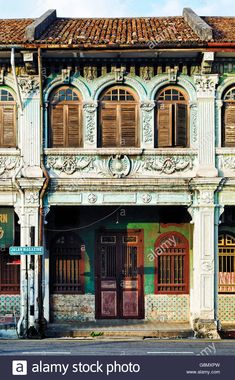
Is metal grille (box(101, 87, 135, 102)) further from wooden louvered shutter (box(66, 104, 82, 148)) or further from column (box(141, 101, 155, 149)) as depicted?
wooden louvered shutter (box(66, 104, 82, 148))

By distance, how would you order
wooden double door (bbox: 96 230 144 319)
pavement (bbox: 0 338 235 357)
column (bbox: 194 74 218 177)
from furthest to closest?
wooden double door (bbox: 96 230 144 319)
column (bbox: 194 74 218 177)
pavement (bbox: 0 338 235 357)

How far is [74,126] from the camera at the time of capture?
1864 cm

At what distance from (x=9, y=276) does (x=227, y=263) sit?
6.49m

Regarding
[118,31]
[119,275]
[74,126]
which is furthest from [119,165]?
[118,31]

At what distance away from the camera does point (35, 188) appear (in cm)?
1830

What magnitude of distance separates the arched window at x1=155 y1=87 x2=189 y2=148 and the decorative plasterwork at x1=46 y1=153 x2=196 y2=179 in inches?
16.4

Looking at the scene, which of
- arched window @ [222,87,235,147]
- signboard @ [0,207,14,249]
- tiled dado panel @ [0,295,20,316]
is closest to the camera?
arched window @ [222,87,235,147]

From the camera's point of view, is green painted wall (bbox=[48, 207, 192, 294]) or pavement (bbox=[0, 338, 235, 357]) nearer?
pavement (bbox=[0, 338, 235, 357])

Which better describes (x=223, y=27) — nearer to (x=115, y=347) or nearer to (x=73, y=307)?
(x=73, y=307)

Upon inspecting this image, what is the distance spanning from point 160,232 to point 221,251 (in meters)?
1.90

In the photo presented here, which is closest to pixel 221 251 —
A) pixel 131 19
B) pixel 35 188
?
pixel 35 188

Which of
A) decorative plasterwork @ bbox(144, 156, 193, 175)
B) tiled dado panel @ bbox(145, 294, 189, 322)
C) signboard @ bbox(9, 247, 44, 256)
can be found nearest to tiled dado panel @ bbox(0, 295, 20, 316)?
signboard @ bbox(9, 247, 44, 256)

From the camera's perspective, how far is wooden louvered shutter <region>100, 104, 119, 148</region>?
Result: 1866cm

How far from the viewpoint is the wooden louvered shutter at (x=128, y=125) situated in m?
18.7
